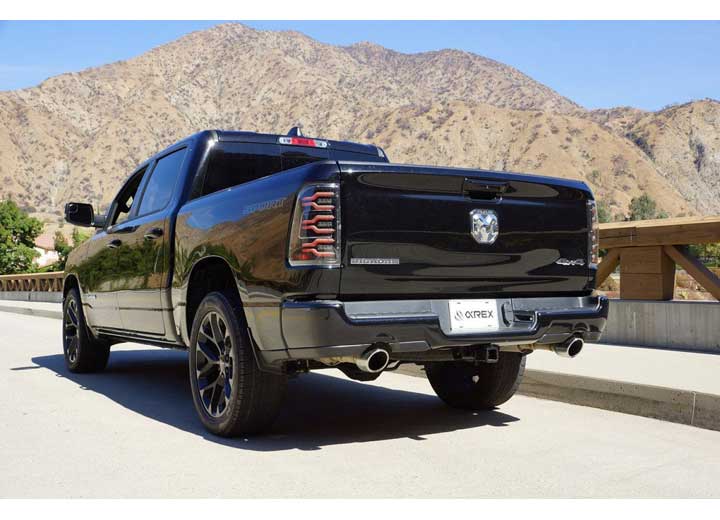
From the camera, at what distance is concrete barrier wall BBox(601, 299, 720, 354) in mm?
9367

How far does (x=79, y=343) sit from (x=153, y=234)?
2613 millimetres

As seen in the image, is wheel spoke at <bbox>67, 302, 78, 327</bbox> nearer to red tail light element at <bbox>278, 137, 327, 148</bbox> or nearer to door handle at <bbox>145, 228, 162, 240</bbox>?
door handle at <bbox>145, 228, 162, 240</bbox>

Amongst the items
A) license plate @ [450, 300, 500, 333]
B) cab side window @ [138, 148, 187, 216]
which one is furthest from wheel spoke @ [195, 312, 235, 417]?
cab side window @ [138, 148, 187, 216]

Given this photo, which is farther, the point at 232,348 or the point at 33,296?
the point at 33,296

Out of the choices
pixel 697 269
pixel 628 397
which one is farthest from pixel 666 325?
pixel 628 397

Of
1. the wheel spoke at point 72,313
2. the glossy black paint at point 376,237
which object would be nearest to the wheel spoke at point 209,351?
the glossy black paint at point 376,237

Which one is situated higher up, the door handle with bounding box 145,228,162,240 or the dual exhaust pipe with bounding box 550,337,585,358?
the door handle with bounding box 145,228,162,240

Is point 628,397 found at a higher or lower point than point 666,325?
lower

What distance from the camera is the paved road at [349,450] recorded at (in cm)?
430

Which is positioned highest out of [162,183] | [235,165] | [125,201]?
[235,165]

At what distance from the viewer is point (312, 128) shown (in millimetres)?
155625

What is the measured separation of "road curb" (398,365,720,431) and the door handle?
10.8 ft

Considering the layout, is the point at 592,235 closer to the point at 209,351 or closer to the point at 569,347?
the point at 569,347
